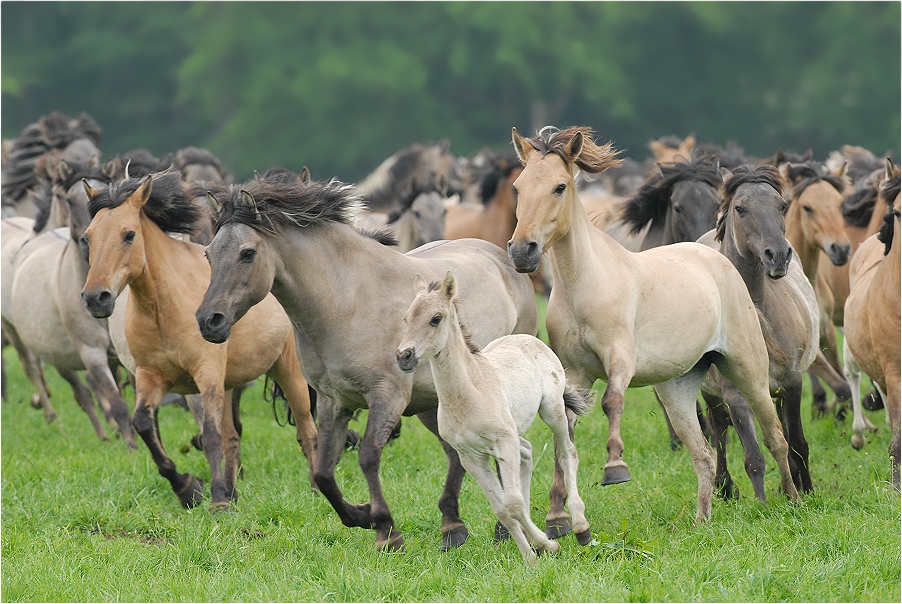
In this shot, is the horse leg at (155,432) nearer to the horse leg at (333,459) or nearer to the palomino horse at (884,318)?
the horse leg at (333,459)

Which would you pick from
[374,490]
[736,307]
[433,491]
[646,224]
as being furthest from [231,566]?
[646,224]

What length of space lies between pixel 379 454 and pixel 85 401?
537 cm

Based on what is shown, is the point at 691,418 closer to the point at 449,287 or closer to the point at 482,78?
the point at 449,287

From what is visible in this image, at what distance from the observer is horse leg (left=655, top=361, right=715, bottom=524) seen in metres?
7.06

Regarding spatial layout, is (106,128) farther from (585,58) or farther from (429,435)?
(429,435)

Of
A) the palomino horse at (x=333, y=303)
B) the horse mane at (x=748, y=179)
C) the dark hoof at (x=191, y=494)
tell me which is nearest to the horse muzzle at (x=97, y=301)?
the palomino horse at (x=333, y=303)

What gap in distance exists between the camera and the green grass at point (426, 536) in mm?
5570

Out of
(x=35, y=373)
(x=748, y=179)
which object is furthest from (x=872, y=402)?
(x=35, y=373)

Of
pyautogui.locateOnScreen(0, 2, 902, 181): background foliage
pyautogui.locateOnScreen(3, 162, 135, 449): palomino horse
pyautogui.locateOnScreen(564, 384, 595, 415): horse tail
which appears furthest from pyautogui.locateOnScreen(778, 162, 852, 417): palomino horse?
pyautogui.locateOnScreen(0, 2, 902, 181): background foliage

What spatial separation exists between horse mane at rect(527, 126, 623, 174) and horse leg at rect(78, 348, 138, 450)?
180 inches

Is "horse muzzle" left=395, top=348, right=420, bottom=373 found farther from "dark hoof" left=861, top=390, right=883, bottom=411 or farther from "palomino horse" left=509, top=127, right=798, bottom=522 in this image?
"dark hoof" left=861, top=390, right=883, bottom=411

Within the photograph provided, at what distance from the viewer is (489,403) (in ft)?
19.0

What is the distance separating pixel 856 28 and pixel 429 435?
31234mm

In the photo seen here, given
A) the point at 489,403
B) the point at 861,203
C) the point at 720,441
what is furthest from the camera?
the point at 861,203
